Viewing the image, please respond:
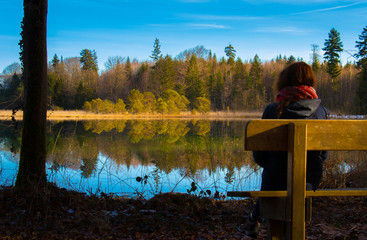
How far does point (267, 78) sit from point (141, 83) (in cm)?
2304

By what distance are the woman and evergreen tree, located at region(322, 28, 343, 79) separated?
47.4 m

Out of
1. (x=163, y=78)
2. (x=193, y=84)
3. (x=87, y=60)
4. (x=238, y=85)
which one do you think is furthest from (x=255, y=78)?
(x=87, y=60)

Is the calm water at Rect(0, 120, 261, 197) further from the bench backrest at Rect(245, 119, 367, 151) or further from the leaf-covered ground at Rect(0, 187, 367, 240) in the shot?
the bench backrest at Rect(245, 119, 367, 151)

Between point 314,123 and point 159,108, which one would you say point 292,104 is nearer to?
point 314,123

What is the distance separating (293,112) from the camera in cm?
205

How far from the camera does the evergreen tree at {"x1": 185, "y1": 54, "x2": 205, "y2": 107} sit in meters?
46.7

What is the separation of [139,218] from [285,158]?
182cm

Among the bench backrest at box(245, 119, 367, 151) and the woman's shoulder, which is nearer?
the bench backrest at box(245, 119, 367, 151)

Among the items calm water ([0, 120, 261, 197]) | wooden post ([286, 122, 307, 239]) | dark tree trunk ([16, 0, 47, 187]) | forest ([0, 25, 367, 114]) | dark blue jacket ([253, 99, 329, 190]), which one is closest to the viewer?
wooden post ([286, 122, 307, 239])

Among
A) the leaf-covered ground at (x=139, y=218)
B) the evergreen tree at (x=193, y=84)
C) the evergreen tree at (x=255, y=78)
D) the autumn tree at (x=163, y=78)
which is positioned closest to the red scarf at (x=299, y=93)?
the leaf-covered ground at (x=139, y=218)

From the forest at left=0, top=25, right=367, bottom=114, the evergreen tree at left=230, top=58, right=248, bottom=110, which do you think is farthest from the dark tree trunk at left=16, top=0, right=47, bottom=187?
the evergreen tree at left=230, top=58, right=248, bottom=110

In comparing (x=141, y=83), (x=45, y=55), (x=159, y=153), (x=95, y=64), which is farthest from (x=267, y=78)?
(x=45, y=55)

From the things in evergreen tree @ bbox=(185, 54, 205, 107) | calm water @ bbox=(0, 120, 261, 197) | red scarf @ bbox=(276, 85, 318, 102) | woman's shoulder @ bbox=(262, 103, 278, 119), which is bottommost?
calm water @ bbox=(0, 120, 261, 197)

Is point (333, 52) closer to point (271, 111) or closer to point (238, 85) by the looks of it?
point (238, 85)
